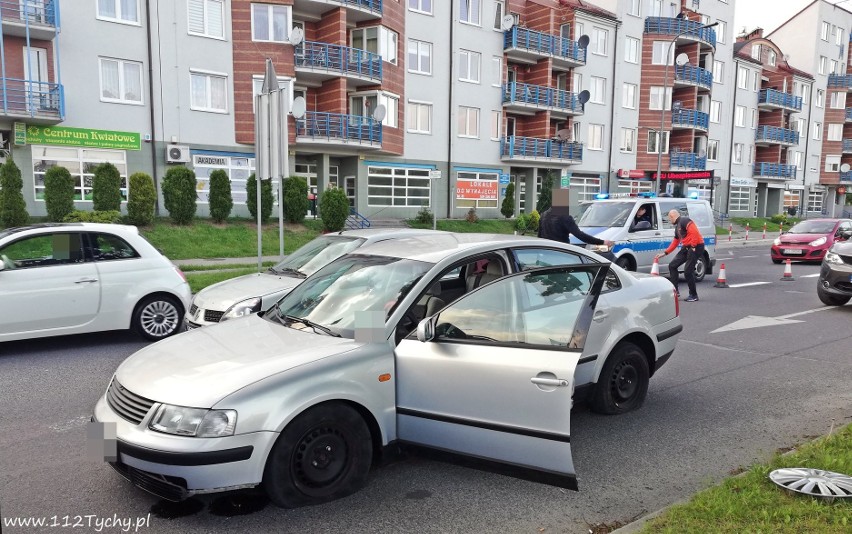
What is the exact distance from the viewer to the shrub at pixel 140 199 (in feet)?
63.3

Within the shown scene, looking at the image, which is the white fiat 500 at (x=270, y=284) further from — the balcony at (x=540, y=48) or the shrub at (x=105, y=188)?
the balcony at (x=540, y=48)

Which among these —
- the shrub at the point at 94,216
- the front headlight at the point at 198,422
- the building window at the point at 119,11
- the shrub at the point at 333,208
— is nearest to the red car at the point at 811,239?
the shrub at the point at 333,208

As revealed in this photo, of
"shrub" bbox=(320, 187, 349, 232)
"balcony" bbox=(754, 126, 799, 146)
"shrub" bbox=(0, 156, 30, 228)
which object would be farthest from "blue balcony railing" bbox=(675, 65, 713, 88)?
"shrub" bbox=(0, 156, 30, 228)

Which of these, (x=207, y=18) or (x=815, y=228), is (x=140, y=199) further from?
(x=815, y=228)

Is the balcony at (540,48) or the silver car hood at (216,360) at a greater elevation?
the balcony at (540,48)

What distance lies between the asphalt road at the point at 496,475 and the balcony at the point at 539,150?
28509mm

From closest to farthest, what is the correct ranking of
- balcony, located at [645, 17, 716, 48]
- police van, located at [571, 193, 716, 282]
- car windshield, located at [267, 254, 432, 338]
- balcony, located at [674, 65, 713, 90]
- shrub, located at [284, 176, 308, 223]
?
car windshield, located at [267, 254, 432, 338] < police van, located at [571, 193, 716, 282] < shrub, located at [284, 176, 308, 223] < balcony, located at [645, 17, 716, 48] < balcony, located at [674, 65, 713, 90]

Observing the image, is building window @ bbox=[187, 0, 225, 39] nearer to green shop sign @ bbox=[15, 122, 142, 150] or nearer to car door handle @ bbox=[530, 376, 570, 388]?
green shop sign @ bbox=[15, 122, 142, 150]

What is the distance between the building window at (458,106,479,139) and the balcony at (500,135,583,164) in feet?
6.71

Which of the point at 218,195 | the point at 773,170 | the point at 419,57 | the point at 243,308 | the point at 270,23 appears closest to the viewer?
the point at 243,308

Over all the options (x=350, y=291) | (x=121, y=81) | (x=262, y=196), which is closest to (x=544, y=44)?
(x=262, y=196)

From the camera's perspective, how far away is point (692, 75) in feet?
145

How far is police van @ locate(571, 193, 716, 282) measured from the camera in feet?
44.5

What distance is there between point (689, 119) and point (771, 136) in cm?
1411
